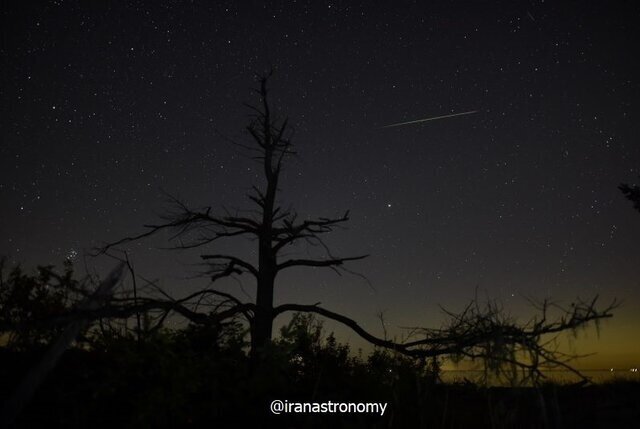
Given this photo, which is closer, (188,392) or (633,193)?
(188,392)

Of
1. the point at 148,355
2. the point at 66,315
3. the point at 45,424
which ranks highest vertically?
the point at 66,315

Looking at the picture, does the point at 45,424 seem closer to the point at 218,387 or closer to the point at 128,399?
the point at 128,399

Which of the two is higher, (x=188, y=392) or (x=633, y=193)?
(x=633, y=193)

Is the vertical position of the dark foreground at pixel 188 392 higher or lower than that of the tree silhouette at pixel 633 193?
lower

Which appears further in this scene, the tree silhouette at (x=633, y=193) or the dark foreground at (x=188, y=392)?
the tree silhouette at (x=633, y=193)

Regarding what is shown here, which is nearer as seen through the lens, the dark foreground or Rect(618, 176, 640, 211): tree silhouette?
the dark foreground

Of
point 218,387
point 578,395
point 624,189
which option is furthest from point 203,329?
point 624,189

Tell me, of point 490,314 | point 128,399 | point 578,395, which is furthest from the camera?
point 578,395

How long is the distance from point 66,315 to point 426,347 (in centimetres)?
613

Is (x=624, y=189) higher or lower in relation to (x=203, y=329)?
higher

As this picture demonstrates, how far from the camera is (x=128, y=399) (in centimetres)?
520

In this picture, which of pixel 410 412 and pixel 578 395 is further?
pixel 578 395

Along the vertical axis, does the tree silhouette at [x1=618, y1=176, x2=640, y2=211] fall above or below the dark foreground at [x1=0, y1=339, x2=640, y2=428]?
above

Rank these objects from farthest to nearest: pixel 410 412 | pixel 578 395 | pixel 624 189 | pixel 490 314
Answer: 1. pixel 624 189
2. pixel 578 395
3. pixel 410 412
4. pixel 490 314
